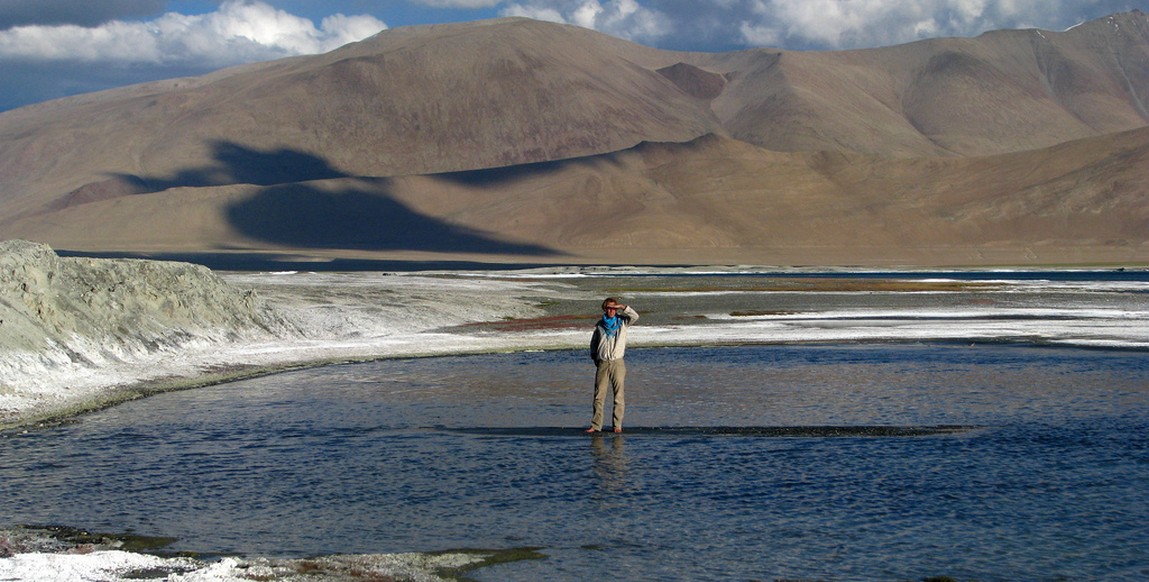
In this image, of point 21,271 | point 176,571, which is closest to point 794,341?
point 21,271

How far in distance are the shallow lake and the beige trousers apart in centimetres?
34

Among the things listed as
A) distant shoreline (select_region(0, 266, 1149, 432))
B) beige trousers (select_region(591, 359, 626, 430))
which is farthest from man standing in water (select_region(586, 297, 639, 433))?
distant shoreline (select_region(0, 266, 1149, 432))

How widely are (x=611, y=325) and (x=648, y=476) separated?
9.19 feet

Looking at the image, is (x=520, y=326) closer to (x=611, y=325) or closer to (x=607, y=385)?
(x=607, y=385)

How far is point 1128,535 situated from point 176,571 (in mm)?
9165

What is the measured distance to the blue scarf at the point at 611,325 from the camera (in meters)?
18.4

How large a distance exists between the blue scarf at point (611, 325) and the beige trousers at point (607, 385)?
43 centimetres

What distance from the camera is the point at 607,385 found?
18.8m

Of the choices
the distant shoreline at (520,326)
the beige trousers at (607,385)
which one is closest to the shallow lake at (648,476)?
the beige trousers at (607,385)

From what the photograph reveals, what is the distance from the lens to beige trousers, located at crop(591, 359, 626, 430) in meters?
18.6

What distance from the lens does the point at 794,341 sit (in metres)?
36.4

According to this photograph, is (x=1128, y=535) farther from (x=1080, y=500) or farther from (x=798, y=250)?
(x=798, y=250)

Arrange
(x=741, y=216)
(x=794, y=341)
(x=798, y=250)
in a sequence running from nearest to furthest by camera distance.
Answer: (x=794, y=341) → (x=798, y=250) → (x=741, y=216)

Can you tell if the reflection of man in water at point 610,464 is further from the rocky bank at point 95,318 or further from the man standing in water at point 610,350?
the rocky bank at point 95,318
